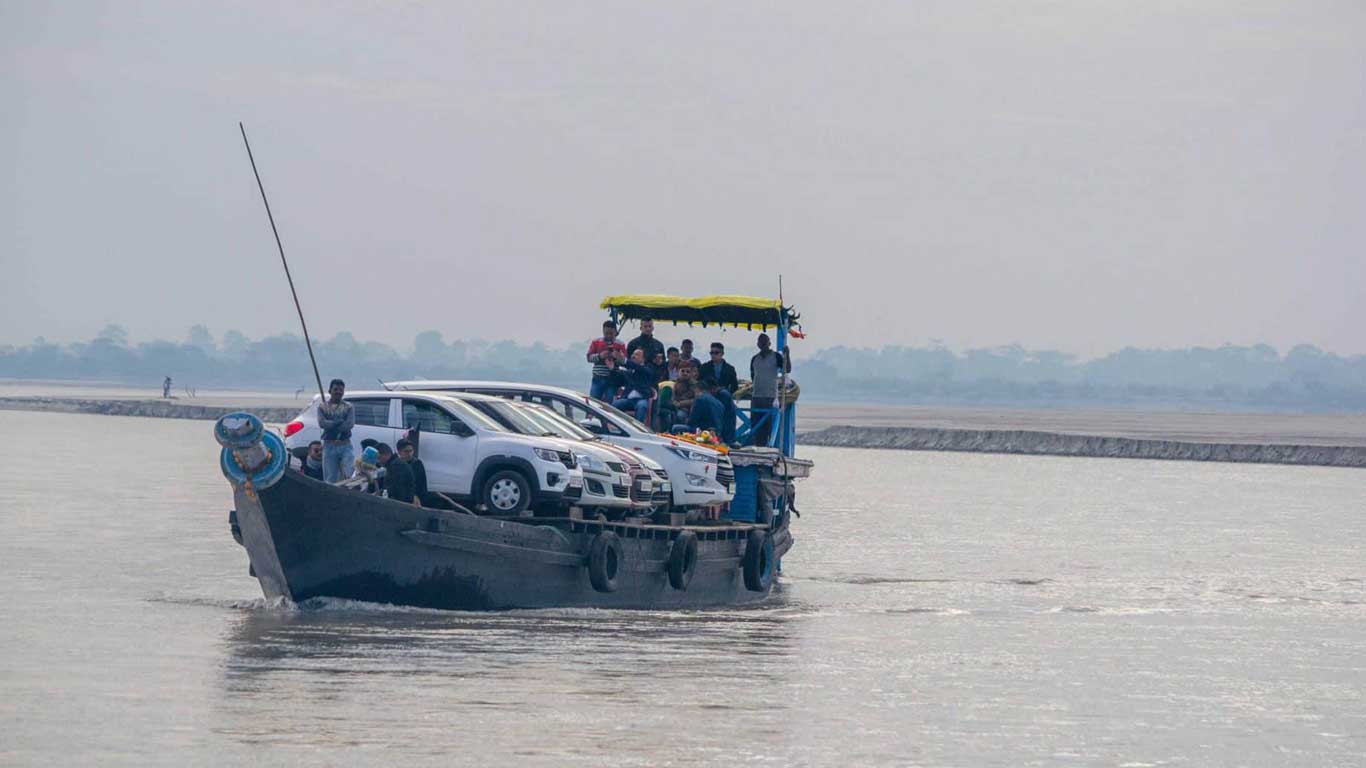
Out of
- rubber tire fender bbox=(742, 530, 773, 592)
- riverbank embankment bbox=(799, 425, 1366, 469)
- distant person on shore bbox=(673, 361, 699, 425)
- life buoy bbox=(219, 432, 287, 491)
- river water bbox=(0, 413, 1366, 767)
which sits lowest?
river water bbox=(0, 413, 1366, 767)

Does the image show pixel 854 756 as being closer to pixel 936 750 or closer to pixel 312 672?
pixel 936 750

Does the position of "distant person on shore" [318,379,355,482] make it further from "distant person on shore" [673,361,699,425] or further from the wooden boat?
"distant person on shore" [673,361,699,425]

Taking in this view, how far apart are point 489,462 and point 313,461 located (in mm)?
1908

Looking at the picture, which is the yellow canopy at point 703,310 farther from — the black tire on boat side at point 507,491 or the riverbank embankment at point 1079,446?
the riverbank embankment at point 1079,446

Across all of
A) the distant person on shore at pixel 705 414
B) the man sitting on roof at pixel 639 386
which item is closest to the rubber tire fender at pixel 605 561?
the distant person on shore at pixel 705 414

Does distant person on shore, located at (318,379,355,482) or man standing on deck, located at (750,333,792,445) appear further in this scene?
man standing on deck, located at (750,333,792,445)

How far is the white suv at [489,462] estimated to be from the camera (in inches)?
891

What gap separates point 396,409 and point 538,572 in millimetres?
2379

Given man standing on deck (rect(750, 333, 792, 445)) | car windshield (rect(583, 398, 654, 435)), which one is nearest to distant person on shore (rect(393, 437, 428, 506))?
car windshield (rect(583, 398, 654, 435))

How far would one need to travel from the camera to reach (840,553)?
3572 centimetres

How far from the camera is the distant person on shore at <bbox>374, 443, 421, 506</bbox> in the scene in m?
21.8

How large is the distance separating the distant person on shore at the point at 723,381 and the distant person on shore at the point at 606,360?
1151mm

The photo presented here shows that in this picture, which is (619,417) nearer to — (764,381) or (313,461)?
(764,381)

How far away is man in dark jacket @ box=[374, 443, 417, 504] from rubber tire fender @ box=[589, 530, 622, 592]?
2.18 meters
